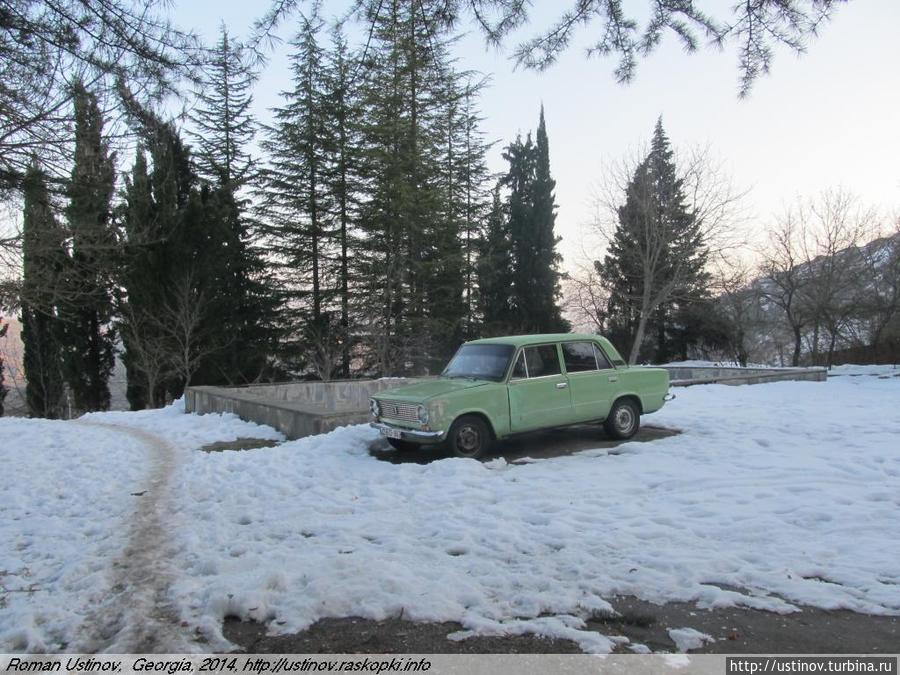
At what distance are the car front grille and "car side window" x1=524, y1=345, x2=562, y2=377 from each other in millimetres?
1811

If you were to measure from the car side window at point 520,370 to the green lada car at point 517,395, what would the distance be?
0.05ft

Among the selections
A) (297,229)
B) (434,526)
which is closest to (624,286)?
(297,229)

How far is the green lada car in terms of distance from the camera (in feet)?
25.1

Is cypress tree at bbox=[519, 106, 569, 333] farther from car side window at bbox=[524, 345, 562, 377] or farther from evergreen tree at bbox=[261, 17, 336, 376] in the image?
car side window at bbox=[524, 345, 562, 377]

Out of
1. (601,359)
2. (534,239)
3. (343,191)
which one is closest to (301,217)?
(343,191)

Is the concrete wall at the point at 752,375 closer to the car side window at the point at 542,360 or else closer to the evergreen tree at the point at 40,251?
the car side window at the point at 542,360

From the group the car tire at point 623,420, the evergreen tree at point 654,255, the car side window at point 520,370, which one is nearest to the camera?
the car side window at point 520,370

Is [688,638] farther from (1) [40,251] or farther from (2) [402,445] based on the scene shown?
(1) [40,251]

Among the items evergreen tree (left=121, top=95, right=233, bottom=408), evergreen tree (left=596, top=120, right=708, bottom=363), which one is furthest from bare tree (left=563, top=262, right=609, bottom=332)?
evergreen tree (left=121, top=95, right=233, bottom=408)

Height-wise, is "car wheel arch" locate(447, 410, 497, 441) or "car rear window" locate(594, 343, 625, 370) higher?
"car rear window" locate(594, 343, 625, 370)

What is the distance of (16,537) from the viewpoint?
199 inches

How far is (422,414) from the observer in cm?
747

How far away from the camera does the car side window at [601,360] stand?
8930mm

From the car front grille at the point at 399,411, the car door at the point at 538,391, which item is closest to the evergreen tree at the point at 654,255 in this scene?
the car door at the point at 538,391
